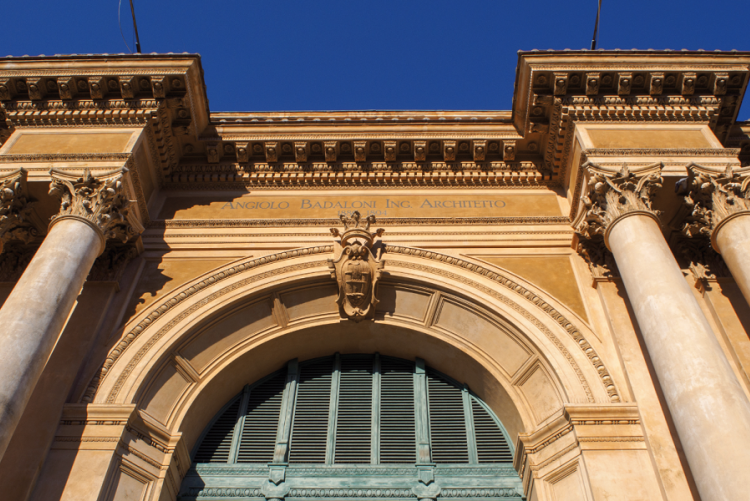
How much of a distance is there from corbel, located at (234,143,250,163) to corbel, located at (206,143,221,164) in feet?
1.12

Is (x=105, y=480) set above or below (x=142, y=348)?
below

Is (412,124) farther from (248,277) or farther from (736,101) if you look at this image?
(736,101)

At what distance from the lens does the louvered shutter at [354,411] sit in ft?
31.1

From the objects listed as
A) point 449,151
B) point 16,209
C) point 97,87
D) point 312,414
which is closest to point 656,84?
point 449,151

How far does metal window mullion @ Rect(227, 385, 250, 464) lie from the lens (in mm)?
9469

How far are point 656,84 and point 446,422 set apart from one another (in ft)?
22.6

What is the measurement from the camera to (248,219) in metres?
11.2

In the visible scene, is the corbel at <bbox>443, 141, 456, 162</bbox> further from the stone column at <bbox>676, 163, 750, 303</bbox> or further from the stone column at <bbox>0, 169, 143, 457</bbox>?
the stone column at <bbox>0, 169, 143, 457</bbox>

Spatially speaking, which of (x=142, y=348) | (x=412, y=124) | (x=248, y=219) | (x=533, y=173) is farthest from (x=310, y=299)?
(x=533, y=173)

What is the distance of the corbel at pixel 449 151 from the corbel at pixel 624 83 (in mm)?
3074

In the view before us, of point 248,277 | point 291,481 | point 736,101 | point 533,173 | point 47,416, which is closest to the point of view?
point 47,416

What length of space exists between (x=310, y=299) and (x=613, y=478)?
5.37 m

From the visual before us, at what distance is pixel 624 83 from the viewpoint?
11.0 m

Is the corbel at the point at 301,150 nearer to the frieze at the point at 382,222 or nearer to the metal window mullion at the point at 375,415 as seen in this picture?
the frieze at the point at 382,222
